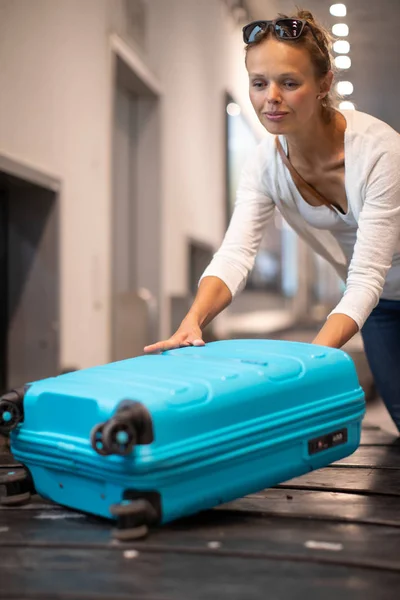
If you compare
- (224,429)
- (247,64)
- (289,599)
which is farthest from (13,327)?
(289,599)

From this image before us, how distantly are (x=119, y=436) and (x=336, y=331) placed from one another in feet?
2.12

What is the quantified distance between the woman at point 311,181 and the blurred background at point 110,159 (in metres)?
0.24

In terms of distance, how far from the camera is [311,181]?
184 centimetres

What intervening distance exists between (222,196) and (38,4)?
162 inches

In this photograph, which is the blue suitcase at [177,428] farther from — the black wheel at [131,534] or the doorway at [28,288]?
the doorway at [28,288]

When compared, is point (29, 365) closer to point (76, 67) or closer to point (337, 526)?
point (76, 67)

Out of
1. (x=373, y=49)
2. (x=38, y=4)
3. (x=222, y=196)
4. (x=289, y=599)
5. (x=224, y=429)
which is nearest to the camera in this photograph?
(x=289, y=599)

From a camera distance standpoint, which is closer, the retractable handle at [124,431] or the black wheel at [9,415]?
the retractable handle at [124,431]

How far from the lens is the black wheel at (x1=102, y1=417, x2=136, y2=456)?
1125mm

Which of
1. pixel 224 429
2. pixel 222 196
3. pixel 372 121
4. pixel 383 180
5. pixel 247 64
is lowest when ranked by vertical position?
pixel 224 429

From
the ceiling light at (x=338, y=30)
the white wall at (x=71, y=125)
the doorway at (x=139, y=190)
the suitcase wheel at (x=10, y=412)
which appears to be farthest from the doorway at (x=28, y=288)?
the suitcase wheel at (x=10, y=412)

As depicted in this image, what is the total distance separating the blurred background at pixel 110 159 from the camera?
11.1ft

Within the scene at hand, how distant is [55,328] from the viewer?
138 inches

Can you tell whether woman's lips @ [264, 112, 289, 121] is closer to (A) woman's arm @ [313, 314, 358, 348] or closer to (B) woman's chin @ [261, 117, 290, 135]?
(B) woman's chin @ [261, 117, 290, 135]
